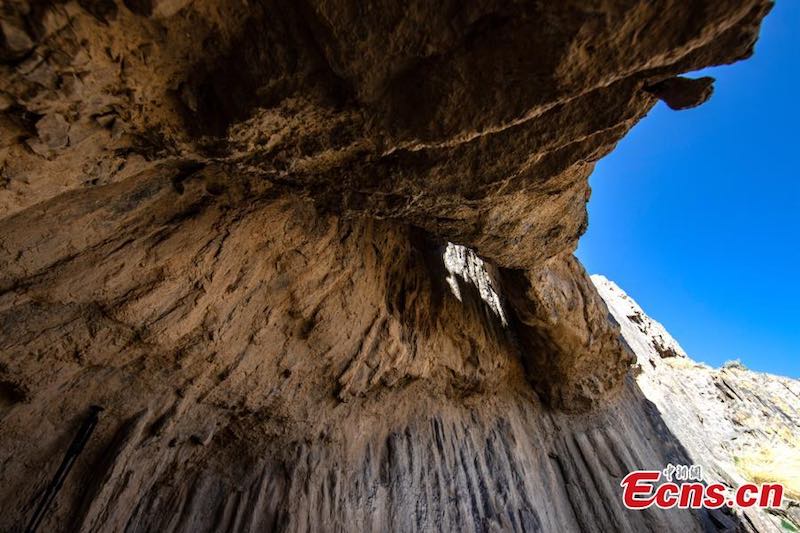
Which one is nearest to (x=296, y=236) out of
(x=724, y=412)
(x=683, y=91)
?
(x=683, y=91)

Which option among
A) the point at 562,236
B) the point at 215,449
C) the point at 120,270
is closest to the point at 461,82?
the point at 120,270

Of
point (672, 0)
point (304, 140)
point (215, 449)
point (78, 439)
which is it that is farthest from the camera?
point (215, 449)

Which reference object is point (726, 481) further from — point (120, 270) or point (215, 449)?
point (120, 270)

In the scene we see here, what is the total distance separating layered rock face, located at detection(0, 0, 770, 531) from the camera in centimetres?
266

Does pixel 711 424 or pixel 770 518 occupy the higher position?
pixel 770 518

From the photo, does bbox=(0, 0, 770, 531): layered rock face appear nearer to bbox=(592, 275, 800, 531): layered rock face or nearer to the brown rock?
the brown rock

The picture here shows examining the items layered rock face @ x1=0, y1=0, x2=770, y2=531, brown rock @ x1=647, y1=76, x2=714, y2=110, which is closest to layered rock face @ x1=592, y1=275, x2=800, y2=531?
layered rock face @ x1=0, y1=0, x2=770, y2=531

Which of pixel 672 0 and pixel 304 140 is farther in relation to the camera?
pixel 304 140

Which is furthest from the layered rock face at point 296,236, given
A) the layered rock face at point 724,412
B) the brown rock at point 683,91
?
the layered rock face at point 724,412

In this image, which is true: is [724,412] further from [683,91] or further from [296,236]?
[296,236]

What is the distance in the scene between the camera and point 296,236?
17.4 feet

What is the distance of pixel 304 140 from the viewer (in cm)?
355

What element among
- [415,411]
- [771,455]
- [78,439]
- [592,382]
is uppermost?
[78,439]

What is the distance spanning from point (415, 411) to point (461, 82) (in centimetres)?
641
